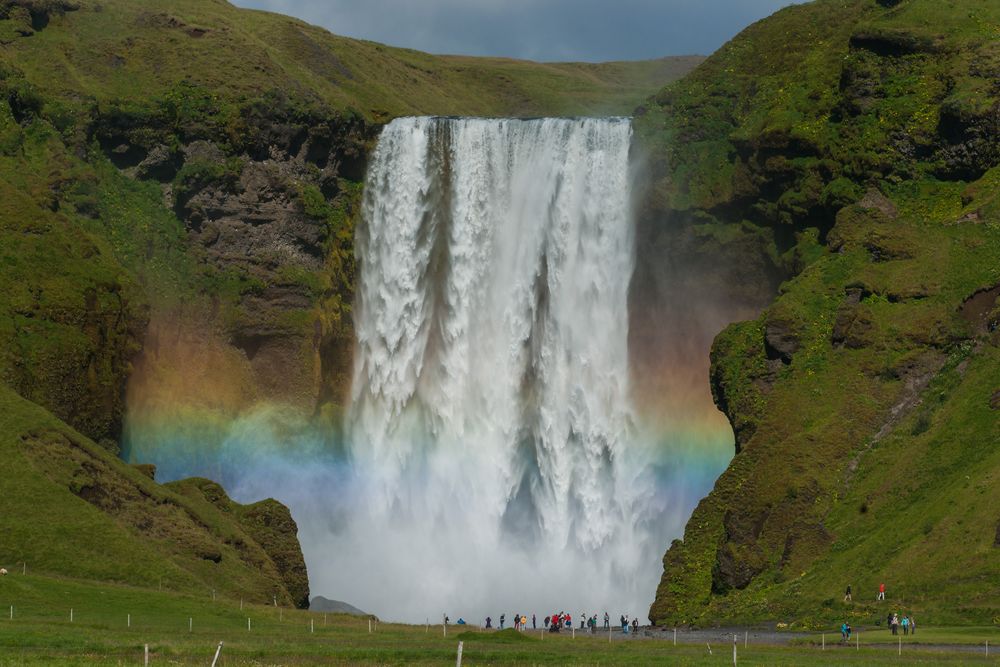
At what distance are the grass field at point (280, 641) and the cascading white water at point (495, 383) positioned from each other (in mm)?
27054

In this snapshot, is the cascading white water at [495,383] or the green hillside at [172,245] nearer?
the green hillside at [172,245]

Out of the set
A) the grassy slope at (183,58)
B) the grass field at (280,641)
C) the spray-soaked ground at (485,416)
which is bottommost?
the grass field at (280,641)

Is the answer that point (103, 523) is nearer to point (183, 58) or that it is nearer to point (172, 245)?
point (172, 245)

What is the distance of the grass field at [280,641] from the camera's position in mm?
69875

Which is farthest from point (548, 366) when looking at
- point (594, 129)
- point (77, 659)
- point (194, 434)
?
point (77, 659)

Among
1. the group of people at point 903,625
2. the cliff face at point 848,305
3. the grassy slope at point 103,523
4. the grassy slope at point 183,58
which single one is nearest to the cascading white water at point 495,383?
the cliff face at point 848,305

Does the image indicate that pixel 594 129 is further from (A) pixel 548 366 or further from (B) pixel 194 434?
(B) pixel 194 434

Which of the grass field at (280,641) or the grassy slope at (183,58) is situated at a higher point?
the grassy slope at (183,58)

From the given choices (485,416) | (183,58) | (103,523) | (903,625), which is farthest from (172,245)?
(903,625)

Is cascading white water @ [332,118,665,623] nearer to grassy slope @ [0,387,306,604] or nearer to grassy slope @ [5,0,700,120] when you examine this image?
grassy slope @ [5,0,700,120]

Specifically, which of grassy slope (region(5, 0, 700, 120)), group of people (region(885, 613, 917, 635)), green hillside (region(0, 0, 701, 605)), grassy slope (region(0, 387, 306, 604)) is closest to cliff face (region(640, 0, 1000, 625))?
group of people (region(885, 613, 917, 635))

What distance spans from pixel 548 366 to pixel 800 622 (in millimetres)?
46090

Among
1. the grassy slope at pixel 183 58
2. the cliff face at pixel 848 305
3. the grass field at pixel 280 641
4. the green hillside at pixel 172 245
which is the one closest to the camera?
the grass field at pixel 280 641

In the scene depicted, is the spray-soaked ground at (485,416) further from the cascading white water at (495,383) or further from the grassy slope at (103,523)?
the grassy slope at (103,523)
